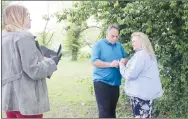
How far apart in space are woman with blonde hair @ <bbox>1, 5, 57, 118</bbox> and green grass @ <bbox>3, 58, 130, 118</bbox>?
6.95 ft

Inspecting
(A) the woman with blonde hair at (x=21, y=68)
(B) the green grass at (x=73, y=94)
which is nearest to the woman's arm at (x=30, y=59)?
(A) the woman with blonde hair at (x=21, y=68)

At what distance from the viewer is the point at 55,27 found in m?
5.08

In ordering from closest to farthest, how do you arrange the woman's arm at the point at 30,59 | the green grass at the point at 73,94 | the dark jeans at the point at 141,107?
1. the woman's arm at the point at 30,59
2. the dark jeans at the point at 141,107
3. the green grass at the point at 73,94

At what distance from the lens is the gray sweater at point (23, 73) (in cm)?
215

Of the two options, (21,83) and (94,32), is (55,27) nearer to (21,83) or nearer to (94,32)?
(94,32)

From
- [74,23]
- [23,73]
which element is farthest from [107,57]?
[74,23]

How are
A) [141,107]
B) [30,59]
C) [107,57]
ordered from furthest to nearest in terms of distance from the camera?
[107,57], [141,107], [30,59]

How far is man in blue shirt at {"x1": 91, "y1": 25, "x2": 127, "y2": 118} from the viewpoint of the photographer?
3143 millimetres

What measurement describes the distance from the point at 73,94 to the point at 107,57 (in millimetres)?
3025

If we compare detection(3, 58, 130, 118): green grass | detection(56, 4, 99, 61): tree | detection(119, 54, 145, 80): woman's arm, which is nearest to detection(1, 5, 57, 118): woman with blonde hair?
detection(119, 54, 145, 80): woman's arm

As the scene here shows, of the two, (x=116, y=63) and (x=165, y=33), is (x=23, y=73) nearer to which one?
(x=116, y=63)

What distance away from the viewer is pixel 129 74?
2818 mm

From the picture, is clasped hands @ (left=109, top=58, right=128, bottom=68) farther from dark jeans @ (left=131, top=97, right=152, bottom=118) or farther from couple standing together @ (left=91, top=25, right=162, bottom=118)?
dark jeans @ (left=131, top=97, right=152, bottom=118)

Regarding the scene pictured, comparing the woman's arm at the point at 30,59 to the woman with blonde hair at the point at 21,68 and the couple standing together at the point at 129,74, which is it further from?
the couple standing together at the point at 129,74
